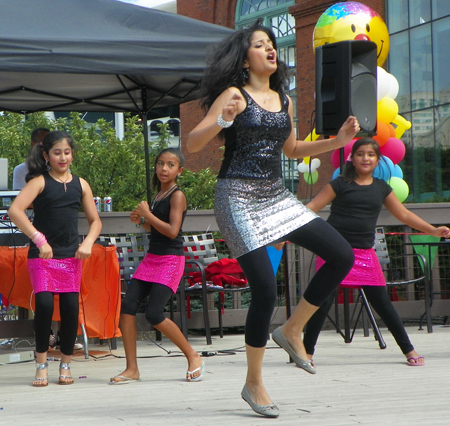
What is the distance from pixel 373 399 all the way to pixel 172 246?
1835 millimetres

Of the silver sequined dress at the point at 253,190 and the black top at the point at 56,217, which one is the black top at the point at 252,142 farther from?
the black top at the point at 56,217

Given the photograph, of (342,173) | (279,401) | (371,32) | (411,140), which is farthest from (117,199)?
(279,401)

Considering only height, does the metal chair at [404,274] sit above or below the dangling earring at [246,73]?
below

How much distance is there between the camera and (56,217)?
5.12 meters

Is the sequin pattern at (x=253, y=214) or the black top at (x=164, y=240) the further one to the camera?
the black top at (x=164, y=240)

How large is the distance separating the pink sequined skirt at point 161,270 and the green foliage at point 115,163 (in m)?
8.75

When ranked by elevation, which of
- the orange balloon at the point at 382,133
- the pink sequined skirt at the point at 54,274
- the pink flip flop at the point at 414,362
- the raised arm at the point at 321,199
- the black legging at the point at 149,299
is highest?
the orange balloon at the point at 382,133

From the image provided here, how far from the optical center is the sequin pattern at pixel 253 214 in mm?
3732

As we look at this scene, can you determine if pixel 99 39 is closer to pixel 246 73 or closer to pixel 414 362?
pixel 246 73

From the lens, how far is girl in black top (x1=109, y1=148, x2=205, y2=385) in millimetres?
5066

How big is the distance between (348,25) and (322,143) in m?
6.25

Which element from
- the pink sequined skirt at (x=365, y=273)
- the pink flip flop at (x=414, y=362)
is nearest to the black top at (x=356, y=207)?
the pink sequined skirt at (x=365, y=273)

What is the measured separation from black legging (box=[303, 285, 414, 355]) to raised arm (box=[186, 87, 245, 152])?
214 centimetres

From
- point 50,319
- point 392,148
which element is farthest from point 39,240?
point 392,148
